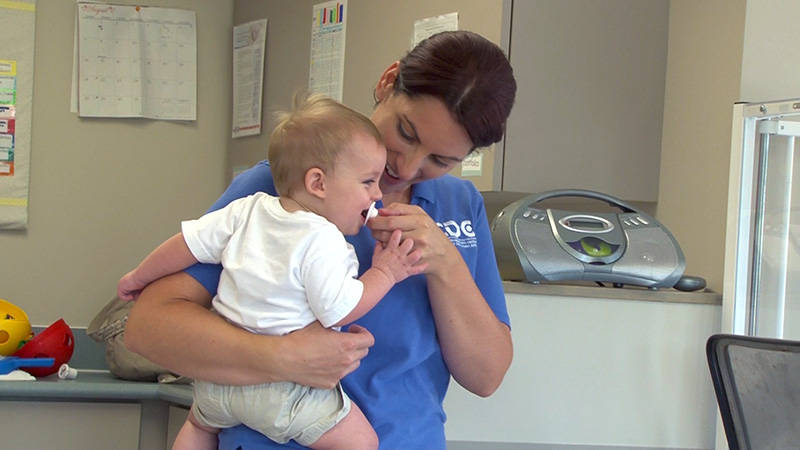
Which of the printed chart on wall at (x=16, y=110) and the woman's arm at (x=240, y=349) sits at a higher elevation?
the printed chart on wall at (x=16, y=110)

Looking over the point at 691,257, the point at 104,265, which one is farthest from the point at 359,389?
the point at 104,265

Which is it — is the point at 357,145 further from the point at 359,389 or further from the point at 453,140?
the point at 359,389

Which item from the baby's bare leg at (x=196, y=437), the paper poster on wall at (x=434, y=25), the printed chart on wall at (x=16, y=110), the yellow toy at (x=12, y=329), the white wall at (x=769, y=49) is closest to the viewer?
the baby's bare leg at (x=196, y=437)

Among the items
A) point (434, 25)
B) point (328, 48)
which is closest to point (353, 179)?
point (434, 25)

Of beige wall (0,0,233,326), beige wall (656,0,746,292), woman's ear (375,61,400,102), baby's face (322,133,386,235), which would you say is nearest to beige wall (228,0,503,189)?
beige wall (0,0,233,326)

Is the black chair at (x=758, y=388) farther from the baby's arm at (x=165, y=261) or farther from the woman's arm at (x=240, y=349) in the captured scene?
the baby's arm at (x=165, y=261)

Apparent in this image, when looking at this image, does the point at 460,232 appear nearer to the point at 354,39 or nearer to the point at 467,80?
the point at 467,80

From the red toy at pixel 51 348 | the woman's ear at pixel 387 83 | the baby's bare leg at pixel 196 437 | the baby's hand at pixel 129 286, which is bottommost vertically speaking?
the red toy at pixel 51 348

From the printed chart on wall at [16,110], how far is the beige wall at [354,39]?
25.3 inches

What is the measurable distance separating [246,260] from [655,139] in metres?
1.45

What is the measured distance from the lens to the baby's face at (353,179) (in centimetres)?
115

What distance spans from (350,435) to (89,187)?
2.03m

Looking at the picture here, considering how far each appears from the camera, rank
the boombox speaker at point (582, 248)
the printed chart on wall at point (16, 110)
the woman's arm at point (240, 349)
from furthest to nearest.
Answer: the printed chart on wall at point (16, 110)
the boombox speaker at point (582, 248)
the woman's arm at point (240, 349)

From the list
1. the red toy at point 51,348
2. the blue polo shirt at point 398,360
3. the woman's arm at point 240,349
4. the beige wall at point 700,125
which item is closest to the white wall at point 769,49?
the beige wall at point 700,125
